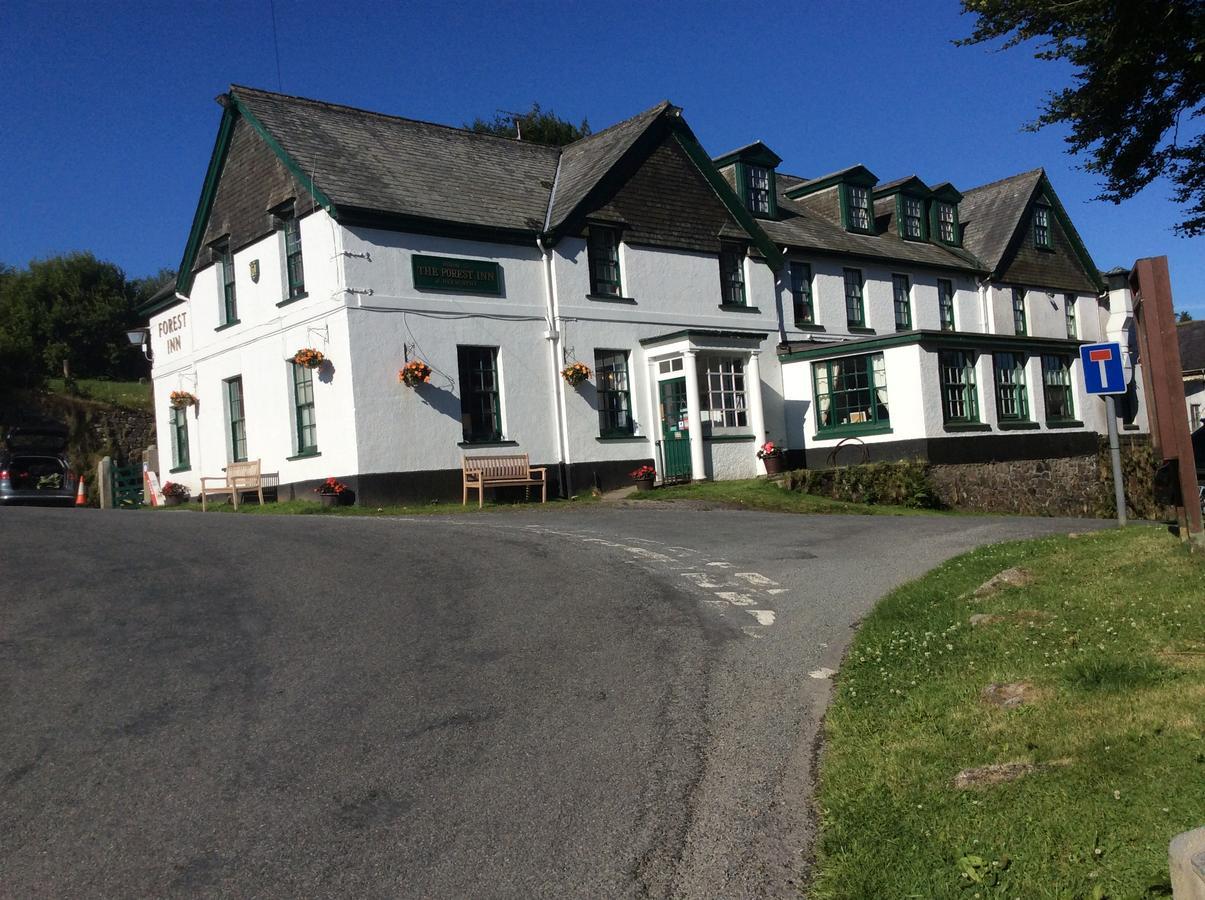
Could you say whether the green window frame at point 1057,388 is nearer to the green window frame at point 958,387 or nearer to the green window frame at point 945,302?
the green window frame at point 958,387

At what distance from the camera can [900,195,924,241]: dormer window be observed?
35.1 metres

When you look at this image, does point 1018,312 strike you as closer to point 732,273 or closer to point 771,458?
point 732,273

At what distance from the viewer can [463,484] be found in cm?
2380

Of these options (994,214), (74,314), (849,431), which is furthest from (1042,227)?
(74,314)

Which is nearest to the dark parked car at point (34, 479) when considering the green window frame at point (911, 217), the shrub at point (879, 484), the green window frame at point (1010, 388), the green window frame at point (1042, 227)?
the shrub at point (879, 484)

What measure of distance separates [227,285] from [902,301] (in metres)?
18.7

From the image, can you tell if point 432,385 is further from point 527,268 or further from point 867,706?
point 867,706

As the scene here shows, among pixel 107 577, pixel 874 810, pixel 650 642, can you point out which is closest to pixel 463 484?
pixel 107 577

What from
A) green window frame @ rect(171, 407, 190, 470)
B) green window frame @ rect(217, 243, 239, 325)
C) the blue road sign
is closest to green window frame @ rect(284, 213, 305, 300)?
green window frame @ rect(217, 243, 239, 325)

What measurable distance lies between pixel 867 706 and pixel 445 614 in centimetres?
422

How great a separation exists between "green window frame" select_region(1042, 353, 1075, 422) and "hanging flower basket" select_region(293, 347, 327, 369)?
18504 mm

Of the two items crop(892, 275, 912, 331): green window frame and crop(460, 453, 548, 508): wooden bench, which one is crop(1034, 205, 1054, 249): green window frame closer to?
crop(892, 275, 912, 331): green window frame

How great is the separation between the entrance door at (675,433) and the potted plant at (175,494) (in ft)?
41.5

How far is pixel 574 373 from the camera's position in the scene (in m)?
25.4
